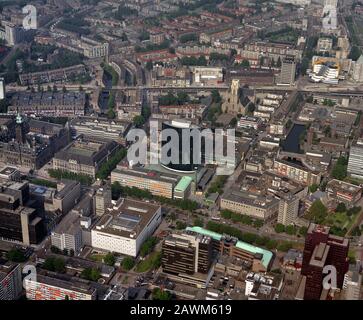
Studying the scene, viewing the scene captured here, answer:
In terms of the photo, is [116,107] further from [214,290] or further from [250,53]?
[214,290]

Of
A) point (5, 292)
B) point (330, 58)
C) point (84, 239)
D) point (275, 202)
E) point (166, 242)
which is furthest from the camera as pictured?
point (330, 58)

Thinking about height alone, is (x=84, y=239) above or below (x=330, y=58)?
below

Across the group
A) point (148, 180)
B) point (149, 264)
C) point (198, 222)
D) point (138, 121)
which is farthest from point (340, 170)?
point (138, 121)

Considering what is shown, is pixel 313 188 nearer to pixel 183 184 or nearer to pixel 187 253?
pixel 183 184

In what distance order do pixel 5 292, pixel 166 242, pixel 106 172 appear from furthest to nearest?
pixel 106 172 → pixel 166 242 → pixel 5 292

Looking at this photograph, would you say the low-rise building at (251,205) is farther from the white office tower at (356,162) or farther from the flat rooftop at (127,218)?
the white office tower at (356,162)

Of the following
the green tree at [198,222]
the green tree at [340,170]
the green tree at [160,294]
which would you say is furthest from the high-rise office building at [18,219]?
the green tree at [340,170]

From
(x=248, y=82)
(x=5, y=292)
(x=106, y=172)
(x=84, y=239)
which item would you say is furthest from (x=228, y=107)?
(x=5, y=292)

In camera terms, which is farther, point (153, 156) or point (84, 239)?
point (153, 156)
